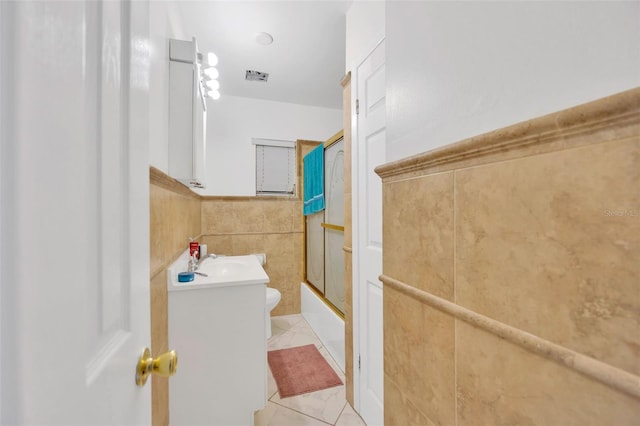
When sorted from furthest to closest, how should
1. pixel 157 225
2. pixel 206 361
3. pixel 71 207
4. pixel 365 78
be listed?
pixel 365 78
pixel 206 361
pixel 157 225
pixel 71 207

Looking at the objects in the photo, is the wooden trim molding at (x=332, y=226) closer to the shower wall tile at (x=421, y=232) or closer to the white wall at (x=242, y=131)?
the white wall at (x=242, y=131)

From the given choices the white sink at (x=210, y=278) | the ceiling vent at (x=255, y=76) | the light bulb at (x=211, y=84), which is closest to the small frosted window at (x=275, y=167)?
the ceiling vent at (x=255, y=76)

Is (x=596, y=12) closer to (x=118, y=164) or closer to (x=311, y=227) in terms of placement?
(x=118, y=164)

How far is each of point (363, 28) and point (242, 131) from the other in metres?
1.84

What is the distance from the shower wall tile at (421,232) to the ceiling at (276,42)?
157 cm

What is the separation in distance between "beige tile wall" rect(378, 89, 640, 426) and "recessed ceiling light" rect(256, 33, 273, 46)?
1.85 m

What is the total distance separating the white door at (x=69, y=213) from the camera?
0.21 m

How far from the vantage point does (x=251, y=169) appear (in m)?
2.99

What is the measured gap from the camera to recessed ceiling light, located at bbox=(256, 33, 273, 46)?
6.36 feet

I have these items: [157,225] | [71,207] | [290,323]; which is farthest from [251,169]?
[71,207]

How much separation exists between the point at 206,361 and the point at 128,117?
1.26 meters

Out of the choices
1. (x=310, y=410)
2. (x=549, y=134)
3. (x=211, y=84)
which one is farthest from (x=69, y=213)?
(x=211, y=84)

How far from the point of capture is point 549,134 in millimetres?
375

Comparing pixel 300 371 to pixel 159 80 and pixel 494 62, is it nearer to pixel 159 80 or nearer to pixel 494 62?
pixel 159 80
